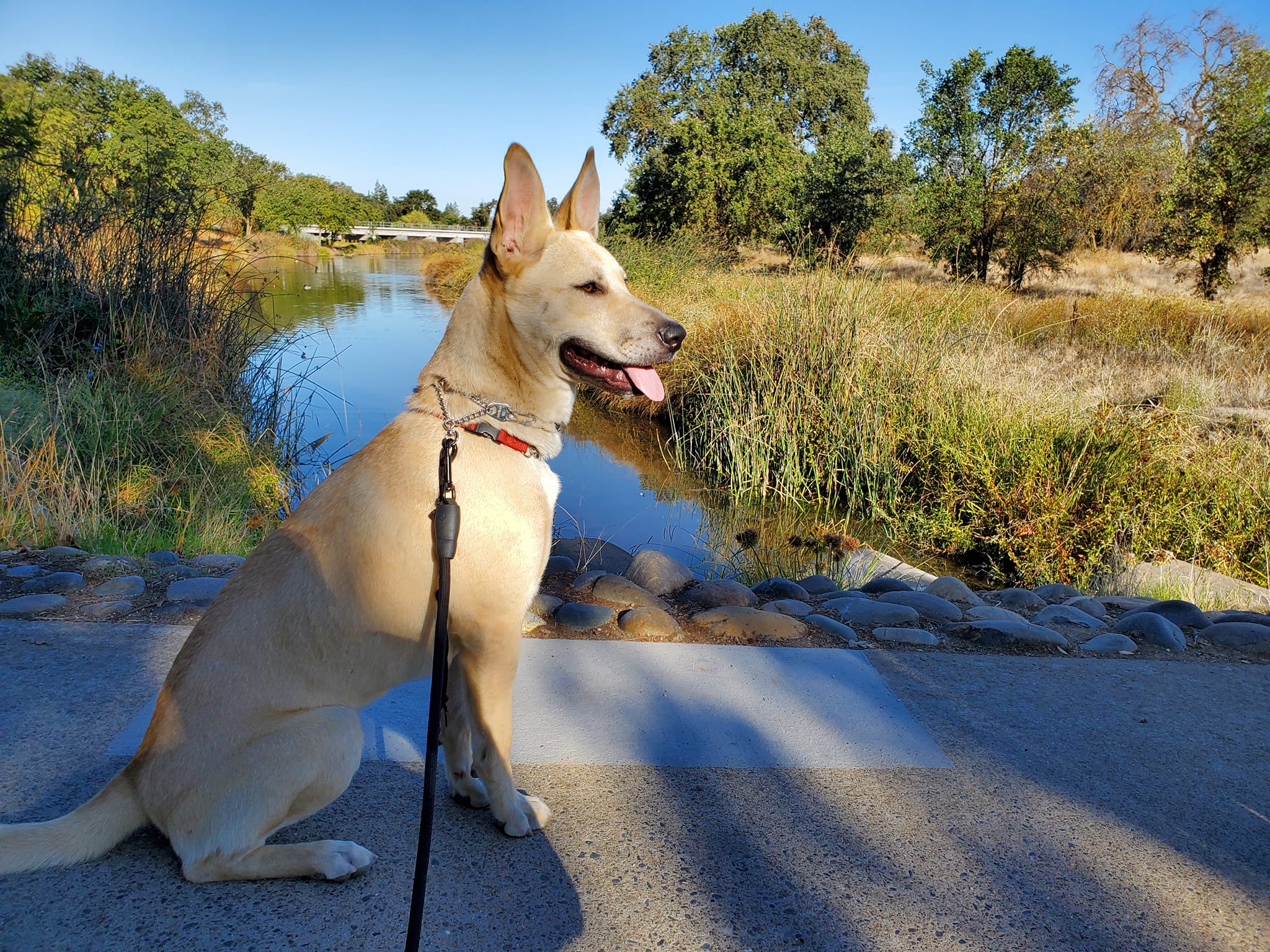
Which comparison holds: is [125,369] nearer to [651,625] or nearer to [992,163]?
[651,625]

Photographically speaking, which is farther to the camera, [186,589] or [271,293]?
[271,293]

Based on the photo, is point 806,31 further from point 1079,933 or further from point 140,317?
point 1079,933

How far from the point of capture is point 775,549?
8297 millimetres

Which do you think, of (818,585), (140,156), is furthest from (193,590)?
(140,156)

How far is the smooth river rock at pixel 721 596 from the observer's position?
470cm

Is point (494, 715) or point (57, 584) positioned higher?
point (494, 715)

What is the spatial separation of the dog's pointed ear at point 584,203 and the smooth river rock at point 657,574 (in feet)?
8.32

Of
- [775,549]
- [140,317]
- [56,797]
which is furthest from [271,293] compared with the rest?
[56,797]

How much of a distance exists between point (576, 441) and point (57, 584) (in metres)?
9.74

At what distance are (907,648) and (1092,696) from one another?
0.87 m

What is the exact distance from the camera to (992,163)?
24.9 meters

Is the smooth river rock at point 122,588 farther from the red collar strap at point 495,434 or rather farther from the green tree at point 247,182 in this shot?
the green tree at point 247,182

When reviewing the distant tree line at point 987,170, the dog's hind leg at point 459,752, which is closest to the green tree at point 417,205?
the distant tree line at point 987,170

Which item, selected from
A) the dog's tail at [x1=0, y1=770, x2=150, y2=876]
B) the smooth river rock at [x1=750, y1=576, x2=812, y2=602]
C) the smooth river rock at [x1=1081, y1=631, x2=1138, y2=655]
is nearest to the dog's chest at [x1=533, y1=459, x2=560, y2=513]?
the dog's tail at [x1=0, y1=770, x2=150, y2=876]
